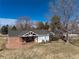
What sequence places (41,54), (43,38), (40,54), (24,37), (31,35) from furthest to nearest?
(43,38) < (31,35) < (24,37) < (41,54) < (40,54)

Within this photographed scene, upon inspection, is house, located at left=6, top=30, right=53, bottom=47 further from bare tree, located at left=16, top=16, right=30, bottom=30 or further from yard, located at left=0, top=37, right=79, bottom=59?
bare tree, located at left=16, top=16, right=30, bottom=30

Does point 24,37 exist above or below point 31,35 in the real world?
below

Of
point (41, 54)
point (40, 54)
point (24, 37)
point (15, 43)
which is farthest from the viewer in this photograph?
point (24, 37)

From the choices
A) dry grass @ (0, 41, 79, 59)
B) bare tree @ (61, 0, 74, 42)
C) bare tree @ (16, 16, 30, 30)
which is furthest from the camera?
bare tree @ (16, 16, 30, 30)

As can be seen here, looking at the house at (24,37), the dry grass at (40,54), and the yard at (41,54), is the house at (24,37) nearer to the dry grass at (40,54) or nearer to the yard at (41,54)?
the yard at (41,54)

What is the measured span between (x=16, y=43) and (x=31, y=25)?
46.8 meters

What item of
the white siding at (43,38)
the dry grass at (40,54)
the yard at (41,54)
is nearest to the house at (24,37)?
the white siding at (43,38)

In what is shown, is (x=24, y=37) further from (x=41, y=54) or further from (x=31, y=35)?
(x=41, y=54)

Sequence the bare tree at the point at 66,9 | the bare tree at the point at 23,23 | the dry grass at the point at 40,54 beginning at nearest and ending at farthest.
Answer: the dry grass at the point at 40,54 → the bare tree at the point at 66,9 → the bare tree at the point at 23,23

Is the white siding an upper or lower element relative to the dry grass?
upper

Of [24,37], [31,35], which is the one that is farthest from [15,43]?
[31,35]

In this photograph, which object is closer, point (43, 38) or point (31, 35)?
point (31, 35)

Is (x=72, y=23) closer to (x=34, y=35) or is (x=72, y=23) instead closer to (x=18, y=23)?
(x=34, y=35)

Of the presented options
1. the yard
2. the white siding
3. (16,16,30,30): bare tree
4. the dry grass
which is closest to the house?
the white siding
